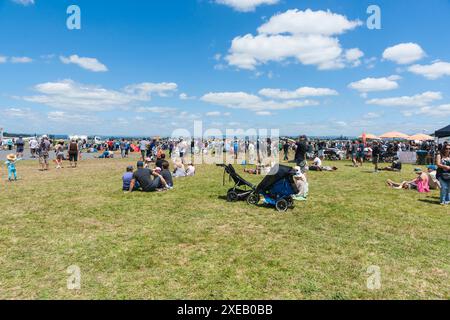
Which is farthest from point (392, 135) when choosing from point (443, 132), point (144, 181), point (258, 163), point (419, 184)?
point (144, 181)

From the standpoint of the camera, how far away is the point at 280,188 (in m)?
8.98

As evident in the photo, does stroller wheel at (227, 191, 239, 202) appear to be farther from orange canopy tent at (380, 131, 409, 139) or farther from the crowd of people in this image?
orange canopy tent at (380, 131, 409, 139)

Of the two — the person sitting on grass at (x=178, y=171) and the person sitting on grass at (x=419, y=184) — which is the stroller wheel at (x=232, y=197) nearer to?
the person sitting on grass at (x=178, y=171)

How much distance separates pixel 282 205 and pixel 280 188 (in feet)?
1.83

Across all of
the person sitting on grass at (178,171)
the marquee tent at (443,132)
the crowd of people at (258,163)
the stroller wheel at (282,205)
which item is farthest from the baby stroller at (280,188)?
the marquee tent at (443,132)

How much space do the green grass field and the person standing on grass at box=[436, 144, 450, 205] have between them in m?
0.46

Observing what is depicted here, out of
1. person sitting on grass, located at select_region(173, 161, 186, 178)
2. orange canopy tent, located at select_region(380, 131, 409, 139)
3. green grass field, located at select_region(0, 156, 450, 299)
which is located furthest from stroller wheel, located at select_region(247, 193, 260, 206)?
orange canopy tent, located at select_region(380, 131, 409, 139)

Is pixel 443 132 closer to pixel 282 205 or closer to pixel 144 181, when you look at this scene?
pixel 282 205

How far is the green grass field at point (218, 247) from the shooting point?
430 centimetres

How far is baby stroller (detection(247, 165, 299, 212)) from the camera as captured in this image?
28.7ft

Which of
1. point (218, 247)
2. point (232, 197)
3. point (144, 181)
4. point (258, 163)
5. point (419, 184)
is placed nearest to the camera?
point (218, 247)

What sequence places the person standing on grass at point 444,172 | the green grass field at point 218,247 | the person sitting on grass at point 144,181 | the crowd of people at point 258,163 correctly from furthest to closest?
the person sitting on grass at point 144,181 < the crowd of people at point 258,163 < the person standing on grass at point 444,172 < the green grass field at point 218,247

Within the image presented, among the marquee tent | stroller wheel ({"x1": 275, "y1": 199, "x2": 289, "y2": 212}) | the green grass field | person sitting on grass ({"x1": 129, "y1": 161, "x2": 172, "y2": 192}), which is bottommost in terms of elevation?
the green grass field
